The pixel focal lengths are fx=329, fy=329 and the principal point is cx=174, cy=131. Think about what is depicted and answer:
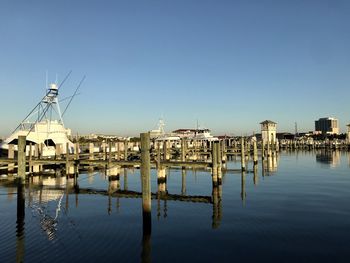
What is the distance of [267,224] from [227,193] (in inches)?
360

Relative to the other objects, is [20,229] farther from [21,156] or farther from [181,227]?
[181,227]

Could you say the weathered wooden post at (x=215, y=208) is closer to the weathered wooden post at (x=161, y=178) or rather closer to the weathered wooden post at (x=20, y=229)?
the weathered wooden post at (x=161, y=178)

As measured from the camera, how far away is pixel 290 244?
1357cm

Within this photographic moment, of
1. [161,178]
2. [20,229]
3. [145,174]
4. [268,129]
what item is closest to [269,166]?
[161,178]

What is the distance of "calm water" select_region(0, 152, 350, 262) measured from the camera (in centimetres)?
1256

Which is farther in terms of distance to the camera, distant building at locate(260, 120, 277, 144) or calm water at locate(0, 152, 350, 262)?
distant building at locate(260, 120, 277, 144)

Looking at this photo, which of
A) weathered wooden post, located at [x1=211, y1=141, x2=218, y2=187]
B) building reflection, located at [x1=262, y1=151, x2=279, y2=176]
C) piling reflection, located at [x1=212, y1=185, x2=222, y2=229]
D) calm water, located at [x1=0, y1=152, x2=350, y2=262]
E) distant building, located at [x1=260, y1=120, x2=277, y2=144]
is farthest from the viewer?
distant building, located at [x1=260, y1=120, x2=277, y2=144]

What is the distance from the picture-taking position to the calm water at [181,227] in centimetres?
1256

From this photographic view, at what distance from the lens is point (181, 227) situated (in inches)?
639


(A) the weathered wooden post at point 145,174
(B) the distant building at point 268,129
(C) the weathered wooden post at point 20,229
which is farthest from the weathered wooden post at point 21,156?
(B) the distant building at point 268,129

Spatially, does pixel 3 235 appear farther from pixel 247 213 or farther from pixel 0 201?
pixel 247 213

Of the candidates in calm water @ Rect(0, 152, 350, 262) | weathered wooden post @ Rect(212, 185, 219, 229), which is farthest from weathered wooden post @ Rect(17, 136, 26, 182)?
weathered wooden post @ Rect(212, 185, 219, 229)

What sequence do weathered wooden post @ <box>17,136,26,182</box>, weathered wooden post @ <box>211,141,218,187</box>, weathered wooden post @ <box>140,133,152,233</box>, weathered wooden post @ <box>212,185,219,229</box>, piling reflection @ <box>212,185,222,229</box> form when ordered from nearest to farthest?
weathered wooden post @ <box>140,133,152,233</box> < weathered wooden post @ <box>212,185,219,229</box> < piling reflection @ <box>212,185,222,229</box> < weathered wooden post @ <box>17,136,26,182</box> < weathered wooden post @ <box>211,141,218,187</box>

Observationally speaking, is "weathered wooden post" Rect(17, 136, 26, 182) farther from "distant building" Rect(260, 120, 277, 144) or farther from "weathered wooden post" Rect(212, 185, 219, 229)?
"distant building" Rect(260, 120, 277, 144)
